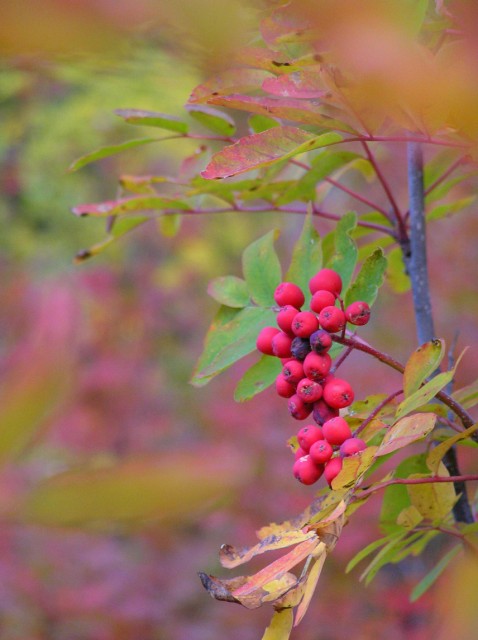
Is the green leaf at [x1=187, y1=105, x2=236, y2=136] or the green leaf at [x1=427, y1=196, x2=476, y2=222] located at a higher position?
the green leaf at [x1=187, y1=105, x2=236, y2=136]

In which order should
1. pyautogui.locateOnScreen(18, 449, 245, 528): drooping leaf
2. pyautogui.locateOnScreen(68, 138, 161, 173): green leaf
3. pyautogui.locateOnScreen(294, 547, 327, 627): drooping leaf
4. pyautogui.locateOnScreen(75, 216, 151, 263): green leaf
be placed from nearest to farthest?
pyautogui.locateOnScreen(18, 449, 245, 528): drooping leaf → pyautogui.locateOnScreen(294, 547, 327, 627): drooping leaf → pyautogui.locateOnScreen(68, 138, 161, 173): green leaf → pyautogui.locateOnScreen(75, 216, 151, 263): green leaf

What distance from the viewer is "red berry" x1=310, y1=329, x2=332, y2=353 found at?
0.46m

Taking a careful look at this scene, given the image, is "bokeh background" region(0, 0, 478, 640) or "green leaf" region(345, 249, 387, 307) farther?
"green leaf" region(345, 249, 387, 307)

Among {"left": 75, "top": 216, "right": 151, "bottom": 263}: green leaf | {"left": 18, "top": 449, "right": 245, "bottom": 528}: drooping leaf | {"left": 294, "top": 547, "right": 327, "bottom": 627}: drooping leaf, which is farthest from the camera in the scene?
{"left": 75, "top": 216, "right": 151, "bottom": 263}: green leaf

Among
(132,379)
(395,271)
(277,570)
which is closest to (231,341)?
(277,570)

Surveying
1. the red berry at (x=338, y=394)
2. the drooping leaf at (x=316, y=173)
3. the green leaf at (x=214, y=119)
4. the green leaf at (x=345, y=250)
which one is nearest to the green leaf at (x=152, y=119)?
the green leaf at (x=214, y=119)

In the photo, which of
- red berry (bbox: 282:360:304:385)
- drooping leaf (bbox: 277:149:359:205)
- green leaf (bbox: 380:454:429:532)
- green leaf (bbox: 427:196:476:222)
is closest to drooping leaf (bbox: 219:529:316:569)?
red berry (bbox: 282:360:304:385)

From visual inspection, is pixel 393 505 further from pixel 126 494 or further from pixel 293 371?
pixel 126 494

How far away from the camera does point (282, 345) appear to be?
49 centimetres

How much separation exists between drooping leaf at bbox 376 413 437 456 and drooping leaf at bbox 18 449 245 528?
20 centimetres

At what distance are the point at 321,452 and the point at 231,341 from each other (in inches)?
6.5

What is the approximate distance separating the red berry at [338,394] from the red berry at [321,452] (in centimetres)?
3

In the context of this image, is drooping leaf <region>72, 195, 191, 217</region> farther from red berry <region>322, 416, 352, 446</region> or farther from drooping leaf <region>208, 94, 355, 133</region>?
red berry <region>322, 416, 352, 446</region>

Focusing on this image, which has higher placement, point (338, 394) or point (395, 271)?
point (338, 394)
